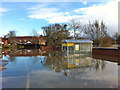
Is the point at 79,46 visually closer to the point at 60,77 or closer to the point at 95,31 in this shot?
the point at 60,77

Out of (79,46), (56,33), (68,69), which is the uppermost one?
(56,33)

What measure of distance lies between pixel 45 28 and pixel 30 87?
2244 inches

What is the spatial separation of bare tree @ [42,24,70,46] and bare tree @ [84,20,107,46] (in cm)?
939

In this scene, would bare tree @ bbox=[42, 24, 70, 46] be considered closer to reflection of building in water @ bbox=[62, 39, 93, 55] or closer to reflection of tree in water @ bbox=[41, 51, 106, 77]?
reflection of building in water @ bbox=[62, 39, 93, 55]

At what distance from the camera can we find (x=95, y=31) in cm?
4434

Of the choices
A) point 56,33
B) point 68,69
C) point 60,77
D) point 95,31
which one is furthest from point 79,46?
point 56,33

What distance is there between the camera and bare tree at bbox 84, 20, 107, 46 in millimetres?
42331

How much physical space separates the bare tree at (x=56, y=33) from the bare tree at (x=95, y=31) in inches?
370

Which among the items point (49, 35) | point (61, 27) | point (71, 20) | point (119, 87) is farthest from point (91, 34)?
point (119, 87)

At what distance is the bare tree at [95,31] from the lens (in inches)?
1667

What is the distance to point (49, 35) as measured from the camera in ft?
193

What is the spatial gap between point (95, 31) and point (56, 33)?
59.8 ft

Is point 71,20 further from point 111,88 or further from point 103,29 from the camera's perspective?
point 111,88

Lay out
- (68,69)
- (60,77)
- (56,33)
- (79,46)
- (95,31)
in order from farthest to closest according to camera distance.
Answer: (56,33), (95,31), (79,46), (68,69), (60,77)
